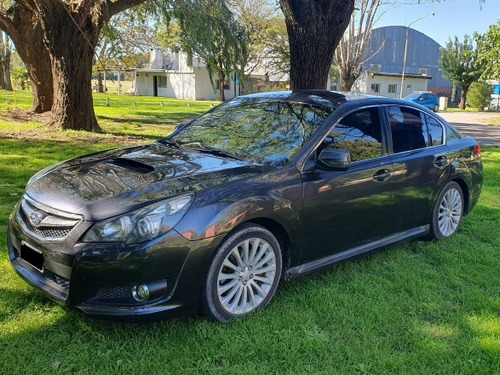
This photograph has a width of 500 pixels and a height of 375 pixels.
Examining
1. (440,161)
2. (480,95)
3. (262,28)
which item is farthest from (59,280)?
(480,95)

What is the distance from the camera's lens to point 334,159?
3787 millimetres

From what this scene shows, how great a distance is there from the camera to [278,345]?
3182 millimetres

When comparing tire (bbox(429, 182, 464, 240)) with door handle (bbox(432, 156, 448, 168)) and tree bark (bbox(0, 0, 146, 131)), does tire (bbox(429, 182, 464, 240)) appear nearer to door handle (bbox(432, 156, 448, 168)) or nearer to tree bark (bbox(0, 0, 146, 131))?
door handle (bbox(432, 156, 448, 168))

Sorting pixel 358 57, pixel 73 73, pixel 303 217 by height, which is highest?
pixel 358 57

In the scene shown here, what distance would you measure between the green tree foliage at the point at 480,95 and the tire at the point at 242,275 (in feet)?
145

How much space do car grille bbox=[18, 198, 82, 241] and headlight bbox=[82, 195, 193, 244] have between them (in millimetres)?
181

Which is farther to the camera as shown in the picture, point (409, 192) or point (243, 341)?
point (409, 192)

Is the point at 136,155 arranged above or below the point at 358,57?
below

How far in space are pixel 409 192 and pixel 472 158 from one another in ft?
4.86

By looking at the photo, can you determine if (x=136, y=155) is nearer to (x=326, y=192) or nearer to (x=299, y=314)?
(x=326, y=192)

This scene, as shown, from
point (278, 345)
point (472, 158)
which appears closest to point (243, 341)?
point (278, 345)

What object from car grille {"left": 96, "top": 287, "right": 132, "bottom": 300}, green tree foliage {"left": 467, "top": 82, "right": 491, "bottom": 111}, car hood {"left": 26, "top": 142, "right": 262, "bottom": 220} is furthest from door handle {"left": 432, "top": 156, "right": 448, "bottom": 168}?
green tree foliage {"left": 467, "top": 82, "right": 491, "bottom": 111}

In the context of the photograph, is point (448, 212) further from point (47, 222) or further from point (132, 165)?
point (47, 222)

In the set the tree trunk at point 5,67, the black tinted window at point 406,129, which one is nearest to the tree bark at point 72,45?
the black tinted window at point 406,129
